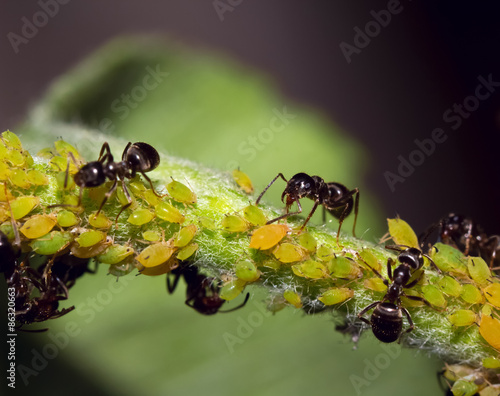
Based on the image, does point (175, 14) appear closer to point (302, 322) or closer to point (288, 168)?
point (288, 168)

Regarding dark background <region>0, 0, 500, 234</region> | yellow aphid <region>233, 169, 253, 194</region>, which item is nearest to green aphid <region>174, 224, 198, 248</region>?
yellow aphid <region>233, 169, 253, 194</region>

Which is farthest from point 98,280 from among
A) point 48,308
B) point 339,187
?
point 339,187

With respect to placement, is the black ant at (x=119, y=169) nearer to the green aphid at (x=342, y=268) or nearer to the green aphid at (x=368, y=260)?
the green aphid at (x=342, y=268)

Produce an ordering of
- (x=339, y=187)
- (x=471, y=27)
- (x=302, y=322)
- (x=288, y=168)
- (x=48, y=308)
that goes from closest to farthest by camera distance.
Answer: (x=48, y=308) < (x=339, y=187) < (x=302, y=322) < (x=288, y=168) < (x=471, y=27)

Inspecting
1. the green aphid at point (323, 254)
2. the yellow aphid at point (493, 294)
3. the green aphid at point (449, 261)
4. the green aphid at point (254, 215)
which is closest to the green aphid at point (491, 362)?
the yellow aphid at point (493, 294)

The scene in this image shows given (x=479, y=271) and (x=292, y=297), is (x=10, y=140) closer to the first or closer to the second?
(x=292, y=297)

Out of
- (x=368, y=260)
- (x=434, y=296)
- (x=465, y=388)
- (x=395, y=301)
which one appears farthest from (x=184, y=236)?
(x=465, y=388)

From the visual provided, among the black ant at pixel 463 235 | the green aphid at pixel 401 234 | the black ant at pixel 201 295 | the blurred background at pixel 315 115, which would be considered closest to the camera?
the green aphid at pixel 401 234
